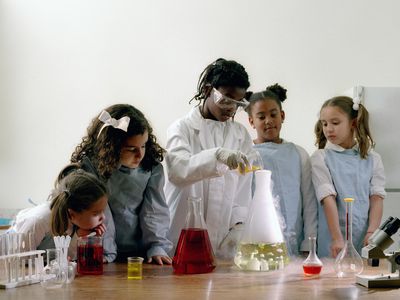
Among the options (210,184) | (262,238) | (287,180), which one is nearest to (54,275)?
(262,238)

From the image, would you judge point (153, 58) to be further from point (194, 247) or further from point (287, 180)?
point (194, 247)

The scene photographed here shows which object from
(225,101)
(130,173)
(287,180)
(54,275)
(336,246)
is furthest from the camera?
(287,180)

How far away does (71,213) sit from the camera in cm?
159

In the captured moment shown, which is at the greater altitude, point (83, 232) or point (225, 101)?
point (225, 101)

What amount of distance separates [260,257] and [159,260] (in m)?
0.34

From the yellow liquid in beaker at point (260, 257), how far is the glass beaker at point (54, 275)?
0.47 metres

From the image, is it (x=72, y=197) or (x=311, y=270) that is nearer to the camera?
(x=311, y=270)

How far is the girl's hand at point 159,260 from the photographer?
1608 millimetres

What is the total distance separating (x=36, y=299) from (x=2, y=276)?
0.19 m

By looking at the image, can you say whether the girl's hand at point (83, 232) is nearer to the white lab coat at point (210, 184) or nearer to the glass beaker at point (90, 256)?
the glass beaker at point (90, 256)

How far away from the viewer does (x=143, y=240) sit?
1812 mm

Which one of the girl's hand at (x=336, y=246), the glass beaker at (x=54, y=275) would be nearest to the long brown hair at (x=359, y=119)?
the girl's hand at (x=336, y=246)

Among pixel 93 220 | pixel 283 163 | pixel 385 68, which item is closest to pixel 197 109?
pixel 283 163

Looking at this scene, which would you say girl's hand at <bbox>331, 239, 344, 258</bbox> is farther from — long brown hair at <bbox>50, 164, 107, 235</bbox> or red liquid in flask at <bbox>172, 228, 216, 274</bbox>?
long brown hair at <bbox>50, 164, 107, 235</bbox>
